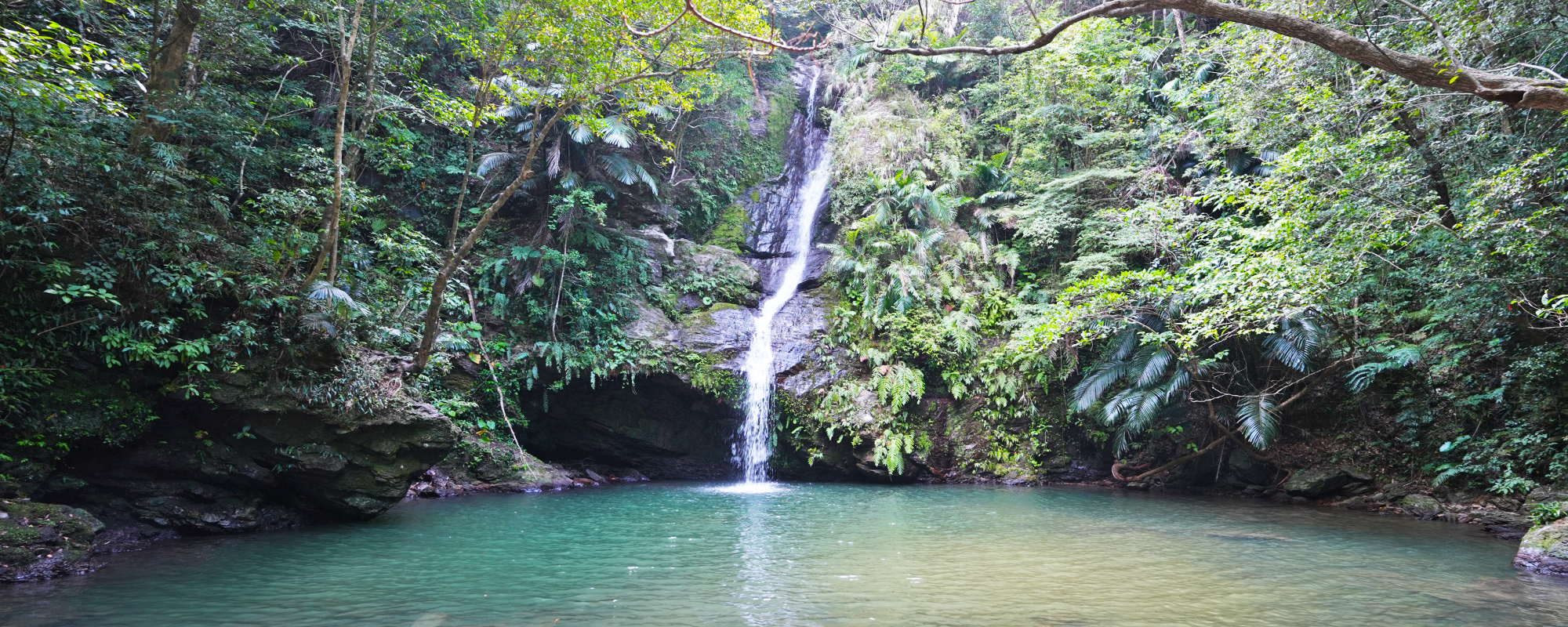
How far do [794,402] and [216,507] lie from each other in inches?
349

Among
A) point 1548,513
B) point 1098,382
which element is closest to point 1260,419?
point 1098,382

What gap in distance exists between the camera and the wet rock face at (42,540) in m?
5.22

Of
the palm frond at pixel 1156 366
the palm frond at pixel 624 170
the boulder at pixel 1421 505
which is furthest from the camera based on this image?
the palm frond at pixel 624 170

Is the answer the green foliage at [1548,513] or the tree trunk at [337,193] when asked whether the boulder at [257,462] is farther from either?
the green foliage at [1548,513]

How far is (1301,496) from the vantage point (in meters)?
11.2

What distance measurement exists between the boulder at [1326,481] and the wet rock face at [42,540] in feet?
49.6

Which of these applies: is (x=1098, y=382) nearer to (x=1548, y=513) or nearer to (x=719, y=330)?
(x=1548, y=513)

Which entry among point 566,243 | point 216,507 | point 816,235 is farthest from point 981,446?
point 216,507

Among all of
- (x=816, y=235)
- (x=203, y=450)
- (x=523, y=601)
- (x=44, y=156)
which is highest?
(x=816, y=235)

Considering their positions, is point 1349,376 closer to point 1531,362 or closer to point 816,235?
point 1531,362

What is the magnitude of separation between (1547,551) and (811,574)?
21.9 ft

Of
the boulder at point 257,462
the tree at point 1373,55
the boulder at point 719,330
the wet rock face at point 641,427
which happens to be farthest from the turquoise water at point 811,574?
the boulder at point 719,330

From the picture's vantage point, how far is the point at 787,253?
1723cm

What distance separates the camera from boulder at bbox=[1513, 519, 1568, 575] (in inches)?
240
